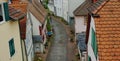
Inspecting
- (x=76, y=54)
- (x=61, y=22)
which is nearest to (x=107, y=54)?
(x=76, y=54)

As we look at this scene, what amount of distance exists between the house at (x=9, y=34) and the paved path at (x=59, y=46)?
59.9ft

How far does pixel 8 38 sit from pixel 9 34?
1.39ft

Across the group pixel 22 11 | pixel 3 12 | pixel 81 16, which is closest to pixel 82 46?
pixel 81 16

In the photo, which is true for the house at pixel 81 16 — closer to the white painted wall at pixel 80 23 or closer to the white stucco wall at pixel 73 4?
the white painted wall at pixel 80 23

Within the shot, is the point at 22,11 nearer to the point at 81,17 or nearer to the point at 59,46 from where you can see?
the point at 59,46

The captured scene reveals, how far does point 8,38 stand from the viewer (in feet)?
73.2

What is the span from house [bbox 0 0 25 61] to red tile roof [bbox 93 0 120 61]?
740 cm

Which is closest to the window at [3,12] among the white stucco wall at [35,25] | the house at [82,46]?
the house at [82,46]

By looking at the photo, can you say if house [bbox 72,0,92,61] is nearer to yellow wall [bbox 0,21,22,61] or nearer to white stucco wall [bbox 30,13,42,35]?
white stucco wall [bbox 30,13,42,35]

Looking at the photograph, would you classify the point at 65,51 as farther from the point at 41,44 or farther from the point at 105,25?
the point at 105,25

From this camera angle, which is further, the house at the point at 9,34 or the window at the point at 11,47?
the window at the point at 11,47

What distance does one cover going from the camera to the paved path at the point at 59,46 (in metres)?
43.7

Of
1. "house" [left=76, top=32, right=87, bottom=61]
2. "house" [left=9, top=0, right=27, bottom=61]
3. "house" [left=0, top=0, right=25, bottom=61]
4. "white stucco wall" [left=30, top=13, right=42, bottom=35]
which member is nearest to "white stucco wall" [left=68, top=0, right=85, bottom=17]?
"house" [left=76, top=32, right=87, bottom=61]

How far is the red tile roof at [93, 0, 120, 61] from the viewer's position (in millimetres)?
17703
